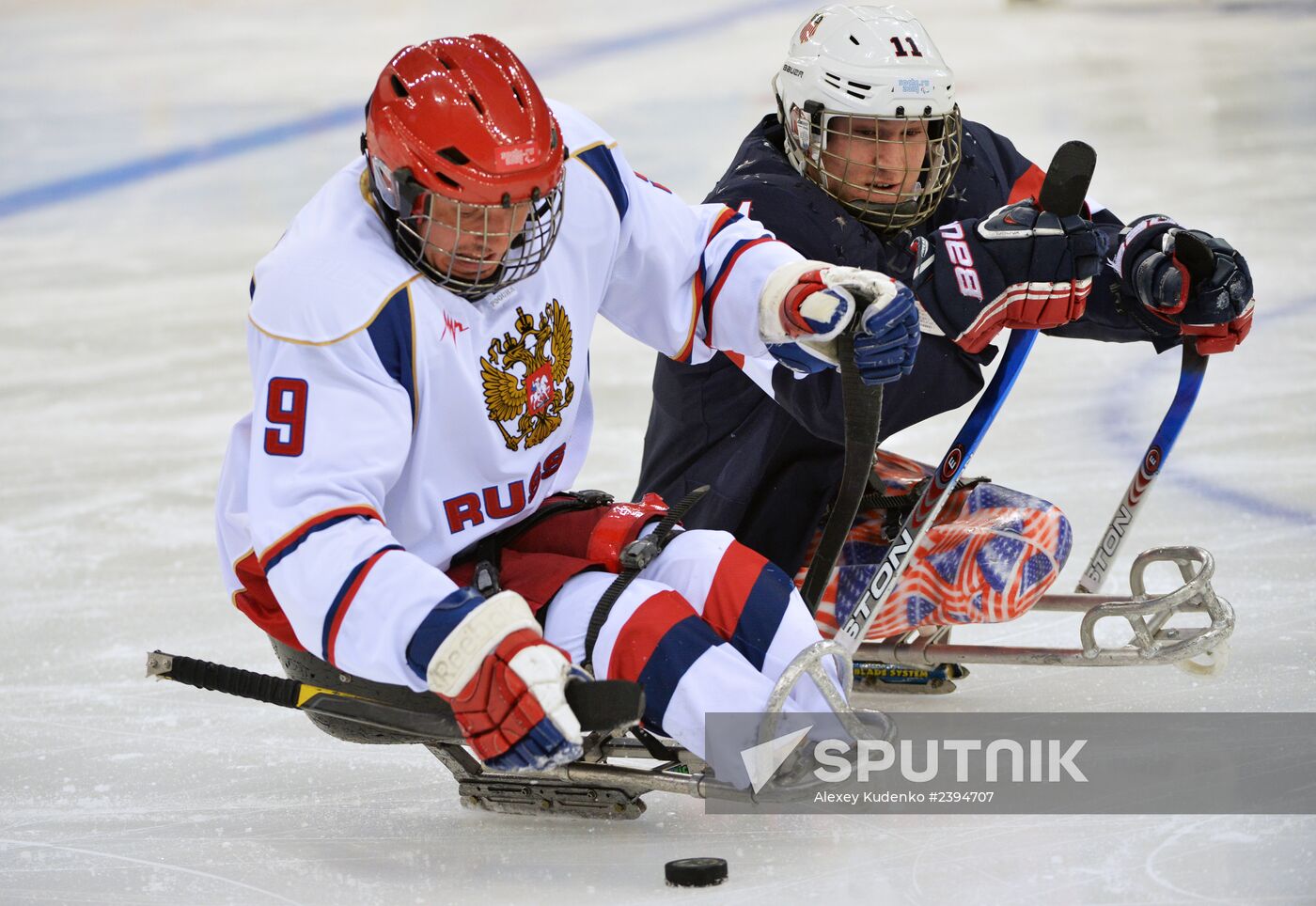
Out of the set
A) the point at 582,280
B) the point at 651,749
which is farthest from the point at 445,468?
the point at 651,749

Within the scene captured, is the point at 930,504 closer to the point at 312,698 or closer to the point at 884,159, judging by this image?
the point at 884,159

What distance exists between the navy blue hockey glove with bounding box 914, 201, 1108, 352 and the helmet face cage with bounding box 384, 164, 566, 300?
2.51 ft

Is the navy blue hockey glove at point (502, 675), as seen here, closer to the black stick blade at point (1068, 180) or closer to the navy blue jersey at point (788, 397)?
the navy blue jersey at point (788, 397)

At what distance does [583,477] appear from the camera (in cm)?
423

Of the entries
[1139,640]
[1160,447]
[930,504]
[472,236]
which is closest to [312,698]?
[472,236]

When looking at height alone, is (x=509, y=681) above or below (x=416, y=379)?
below

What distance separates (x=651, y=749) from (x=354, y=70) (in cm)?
752

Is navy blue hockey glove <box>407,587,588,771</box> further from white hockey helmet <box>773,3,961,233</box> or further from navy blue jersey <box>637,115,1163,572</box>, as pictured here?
white hockey helmet <box>773,3,961,233</box>

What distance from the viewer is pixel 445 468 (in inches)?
91.7

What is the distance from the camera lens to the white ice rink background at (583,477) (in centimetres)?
238

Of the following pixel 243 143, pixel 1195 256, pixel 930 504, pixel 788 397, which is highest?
pixel 1195 256

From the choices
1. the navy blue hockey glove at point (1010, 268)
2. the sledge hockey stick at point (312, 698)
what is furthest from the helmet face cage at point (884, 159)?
the sledge hockey stick at point (312, 698)

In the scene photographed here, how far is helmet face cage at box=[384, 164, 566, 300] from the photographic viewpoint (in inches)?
85.6

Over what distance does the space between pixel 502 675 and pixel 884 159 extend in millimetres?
1326
